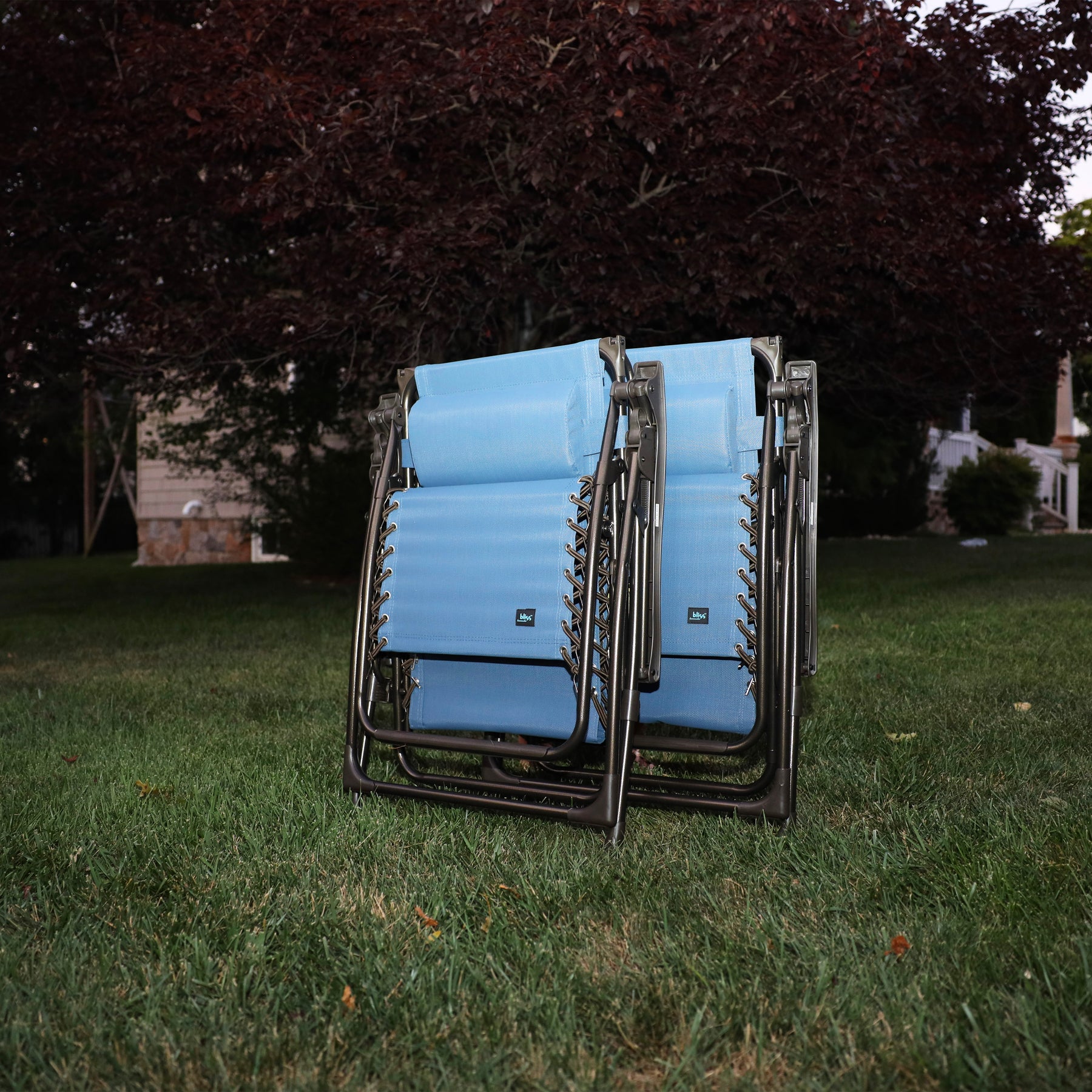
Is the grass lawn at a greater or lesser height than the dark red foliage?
lesser

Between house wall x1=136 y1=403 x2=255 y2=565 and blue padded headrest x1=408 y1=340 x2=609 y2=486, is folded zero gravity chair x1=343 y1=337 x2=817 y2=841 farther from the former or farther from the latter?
house wall x1=136 y1=403 x2=255 y2=565

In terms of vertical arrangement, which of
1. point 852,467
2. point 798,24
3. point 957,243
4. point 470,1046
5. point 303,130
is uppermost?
point 798,24

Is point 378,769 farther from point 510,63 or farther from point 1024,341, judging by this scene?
point 1024,341

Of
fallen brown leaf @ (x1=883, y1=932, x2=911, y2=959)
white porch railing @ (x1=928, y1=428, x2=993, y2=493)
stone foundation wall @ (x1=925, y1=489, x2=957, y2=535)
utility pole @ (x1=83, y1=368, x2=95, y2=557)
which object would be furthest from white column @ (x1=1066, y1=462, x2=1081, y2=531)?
fallen brown leaf @ (x1=883, y1=932, x2=911, y2=959)

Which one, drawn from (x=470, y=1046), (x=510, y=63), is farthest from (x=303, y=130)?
(x=470, y=1046)

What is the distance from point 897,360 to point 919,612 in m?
3.03

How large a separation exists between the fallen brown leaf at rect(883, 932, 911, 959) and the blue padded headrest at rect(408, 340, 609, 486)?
142cm

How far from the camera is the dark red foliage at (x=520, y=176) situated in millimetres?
7156

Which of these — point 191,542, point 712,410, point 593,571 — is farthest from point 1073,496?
point 593,571

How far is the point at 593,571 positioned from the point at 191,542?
18.3 meters

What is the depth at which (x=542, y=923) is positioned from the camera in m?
2.40

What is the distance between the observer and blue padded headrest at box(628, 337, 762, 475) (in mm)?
3236

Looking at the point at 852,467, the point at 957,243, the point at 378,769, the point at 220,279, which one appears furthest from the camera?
the point at 852,467

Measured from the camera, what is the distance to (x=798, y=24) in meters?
7.03
